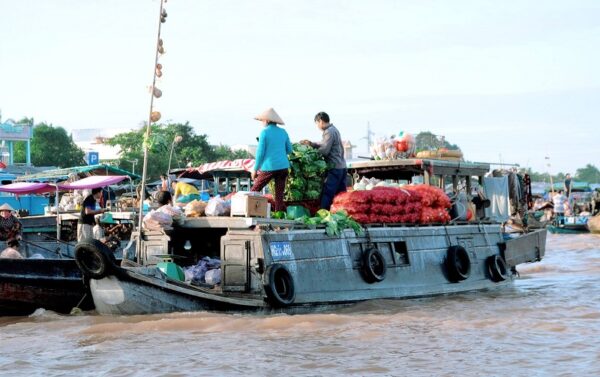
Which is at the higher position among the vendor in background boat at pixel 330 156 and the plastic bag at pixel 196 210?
the vendor in background boat at pixel 330 156

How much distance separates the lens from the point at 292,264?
1059cm

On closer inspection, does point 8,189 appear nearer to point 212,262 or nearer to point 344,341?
point 212,262

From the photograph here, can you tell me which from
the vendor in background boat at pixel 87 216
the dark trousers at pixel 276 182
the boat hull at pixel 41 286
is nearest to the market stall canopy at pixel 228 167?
the vendor in background boat at pixel 87 216

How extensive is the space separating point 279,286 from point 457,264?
Answer: 388 centimetres

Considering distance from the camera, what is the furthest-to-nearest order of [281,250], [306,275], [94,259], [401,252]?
[401,252]
[306,275]
[281,250]
[94,259]

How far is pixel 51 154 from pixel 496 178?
3688 centimetres

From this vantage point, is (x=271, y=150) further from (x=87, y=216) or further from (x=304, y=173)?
(x=87, y=216)

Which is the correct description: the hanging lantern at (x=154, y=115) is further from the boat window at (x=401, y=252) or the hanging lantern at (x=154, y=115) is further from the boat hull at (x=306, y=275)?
the boat window at (x=401, y=252)

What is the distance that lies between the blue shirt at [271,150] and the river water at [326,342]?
194 centimetres

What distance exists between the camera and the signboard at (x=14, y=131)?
1555 inches

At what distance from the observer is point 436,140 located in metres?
15.0

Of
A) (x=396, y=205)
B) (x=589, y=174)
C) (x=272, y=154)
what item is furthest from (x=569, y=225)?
(x=589, y=174)

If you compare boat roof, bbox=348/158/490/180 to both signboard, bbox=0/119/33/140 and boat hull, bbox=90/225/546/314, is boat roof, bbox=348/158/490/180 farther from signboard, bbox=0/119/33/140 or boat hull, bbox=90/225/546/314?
signboard, bbox=0/119/33/140

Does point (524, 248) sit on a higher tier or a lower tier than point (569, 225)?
lower
